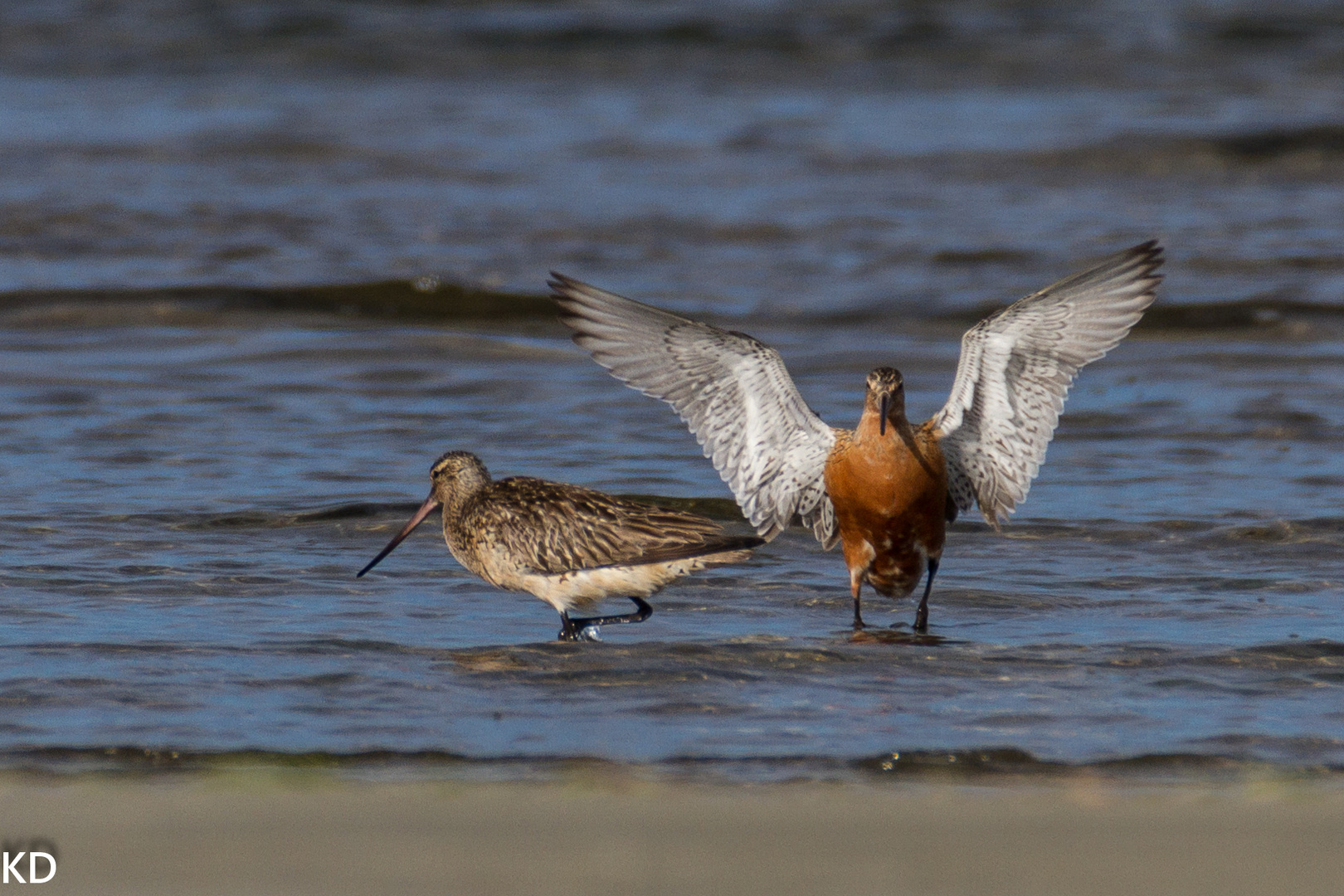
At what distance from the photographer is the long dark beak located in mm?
7137

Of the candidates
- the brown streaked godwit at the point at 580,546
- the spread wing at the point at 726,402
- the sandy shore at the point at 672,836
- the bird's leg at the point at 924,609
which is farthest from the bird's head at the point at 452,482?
the sandy shore at the point at 672,836

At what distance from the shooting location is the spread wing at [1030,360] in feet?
22.4

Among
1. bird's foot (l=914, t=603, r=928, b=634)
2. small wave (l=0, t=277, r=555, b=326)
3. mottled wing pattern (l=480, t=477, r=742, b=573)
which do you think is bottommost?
bird's foot (l=914, t=603, r=928, b=634)

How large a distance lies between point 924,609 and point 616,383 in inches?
179

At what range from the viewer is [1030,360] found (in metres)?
6.93

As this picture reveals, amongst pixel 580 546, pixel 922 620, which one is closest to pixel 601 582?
pixel 580 546

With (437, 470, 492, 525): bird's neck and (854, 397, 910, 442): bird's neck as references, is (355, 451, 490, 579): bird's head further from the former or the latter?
(854, 397, 910, 442): bird's neck

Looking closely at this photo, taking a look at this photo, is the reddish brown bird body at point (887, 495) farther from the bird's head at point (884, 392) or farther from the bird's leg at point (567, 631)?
the bird's leg at point (567, 631)

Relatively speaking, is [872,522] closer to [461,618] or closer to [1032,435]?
[1032,435]

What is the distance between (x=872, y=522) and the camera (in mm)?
6785

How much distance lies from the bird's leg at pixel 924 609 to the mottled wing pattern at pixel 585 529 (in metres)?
0.81

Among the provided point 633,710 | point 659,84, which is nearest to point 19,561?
point 633,710

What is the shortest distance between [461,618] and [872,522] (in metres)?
1.55

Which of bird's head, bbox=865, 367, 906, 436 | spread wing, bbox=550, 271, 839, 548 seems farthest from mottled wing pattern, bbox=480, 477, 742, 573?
bird's head, bbox=865, 367, 906, 436
